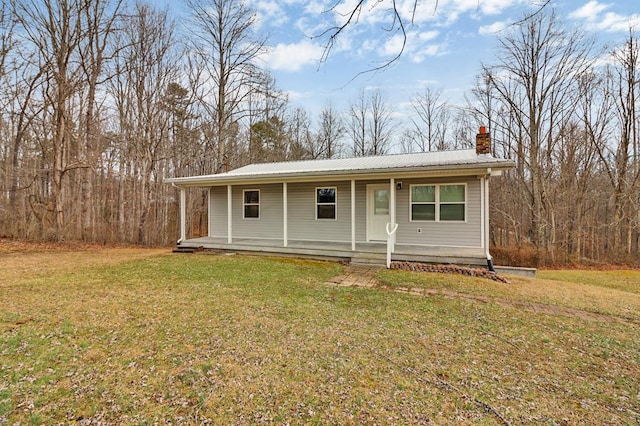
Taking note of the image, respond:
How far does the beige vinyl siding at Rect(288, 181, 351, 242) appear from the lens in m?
10.0

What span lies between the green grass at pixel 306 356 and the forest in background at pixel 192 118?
841 centimetres

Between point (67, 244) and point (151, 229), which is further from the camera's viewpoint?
point (151, 229)

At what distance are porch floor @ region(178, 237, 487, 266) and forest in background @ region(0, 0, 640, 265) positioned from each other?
4721 mm

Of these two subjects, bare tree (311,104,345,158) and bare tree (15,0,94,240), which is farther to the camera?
bare tree (311,104,345,158)

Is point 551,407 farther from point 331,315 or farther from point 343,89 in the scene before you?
point 343,89

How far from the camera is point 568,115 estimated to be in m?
13.7

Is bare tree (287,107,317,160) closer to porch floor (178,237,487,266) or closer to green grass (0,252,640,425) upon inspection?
porch floor (178,237,487,266)

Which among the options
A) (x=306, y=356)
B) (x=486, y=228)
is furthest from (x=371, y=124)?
(x=306, y=356)

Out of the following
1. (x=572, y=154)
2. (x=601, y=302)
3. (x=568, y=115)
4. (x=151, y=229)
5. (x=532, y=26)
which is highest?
(x=532, y=26)

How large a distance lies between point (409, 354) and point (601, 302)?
4.82m

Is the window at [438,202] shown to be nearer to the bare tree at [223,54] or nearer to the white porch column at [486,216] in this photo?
the white porch column at [486,216]

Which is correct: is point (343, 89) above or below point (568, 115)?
below

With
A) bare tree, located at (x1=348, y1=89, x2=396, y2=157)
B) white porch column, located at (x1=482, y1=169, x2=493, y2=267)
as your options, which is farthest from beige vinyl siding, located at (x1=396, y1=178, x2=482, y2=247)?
bare tree, located at (x1=348, y1=89, x2=396, y2=157)

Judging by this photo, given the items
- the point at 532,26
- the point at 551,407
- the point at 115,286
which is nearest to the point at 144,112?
the point at 115,286
